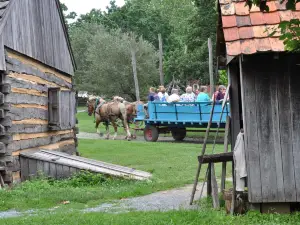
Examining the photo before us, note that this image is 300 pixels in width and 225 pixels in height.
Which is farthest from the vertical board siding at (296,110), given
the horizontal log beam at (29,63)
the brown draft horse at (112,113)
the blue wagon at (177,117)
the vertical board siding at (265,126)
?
the brown draft horse at (112,113)

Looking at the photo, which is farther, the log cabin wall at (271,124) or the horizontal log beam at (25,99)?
the horizontal log beam at (25,99)

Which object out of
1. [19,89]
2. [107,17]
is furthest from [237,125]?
[107,17]

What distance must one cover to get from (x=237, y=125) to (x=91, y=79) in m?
37.8

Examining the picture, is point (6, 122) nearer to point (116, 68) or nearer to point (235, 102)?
point (235, 102)

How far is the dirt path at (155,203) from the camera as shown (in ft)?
29.0

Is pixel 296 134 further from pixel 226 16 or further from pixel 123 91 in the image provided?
pixel 123 91

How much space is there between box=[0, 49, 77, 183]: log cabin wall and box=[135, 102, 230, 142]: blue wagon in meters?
5.64

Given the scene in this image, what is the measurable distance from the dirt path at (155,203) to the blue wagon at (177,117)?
9539mm

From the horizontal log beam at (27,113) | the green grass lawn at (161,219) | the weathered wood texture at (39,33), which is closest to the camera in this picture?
the green grass lawn at (161,219)

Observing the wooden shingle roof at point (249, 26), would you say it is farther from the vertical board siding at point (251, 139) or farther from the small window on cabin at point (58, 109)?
the small window on cabin at point (58, 109)

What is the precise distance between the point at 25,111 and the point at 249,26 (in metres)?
7.21

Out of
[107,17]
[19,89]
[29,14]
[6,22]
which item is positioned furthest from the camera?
[107,17]

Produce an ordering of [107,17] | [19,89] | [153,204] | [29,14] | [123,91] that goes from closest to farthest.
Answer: [153,204], [19,89], [29,14], [123,91], [107,17]

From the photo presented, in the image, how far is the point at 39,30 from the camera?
1458cm
